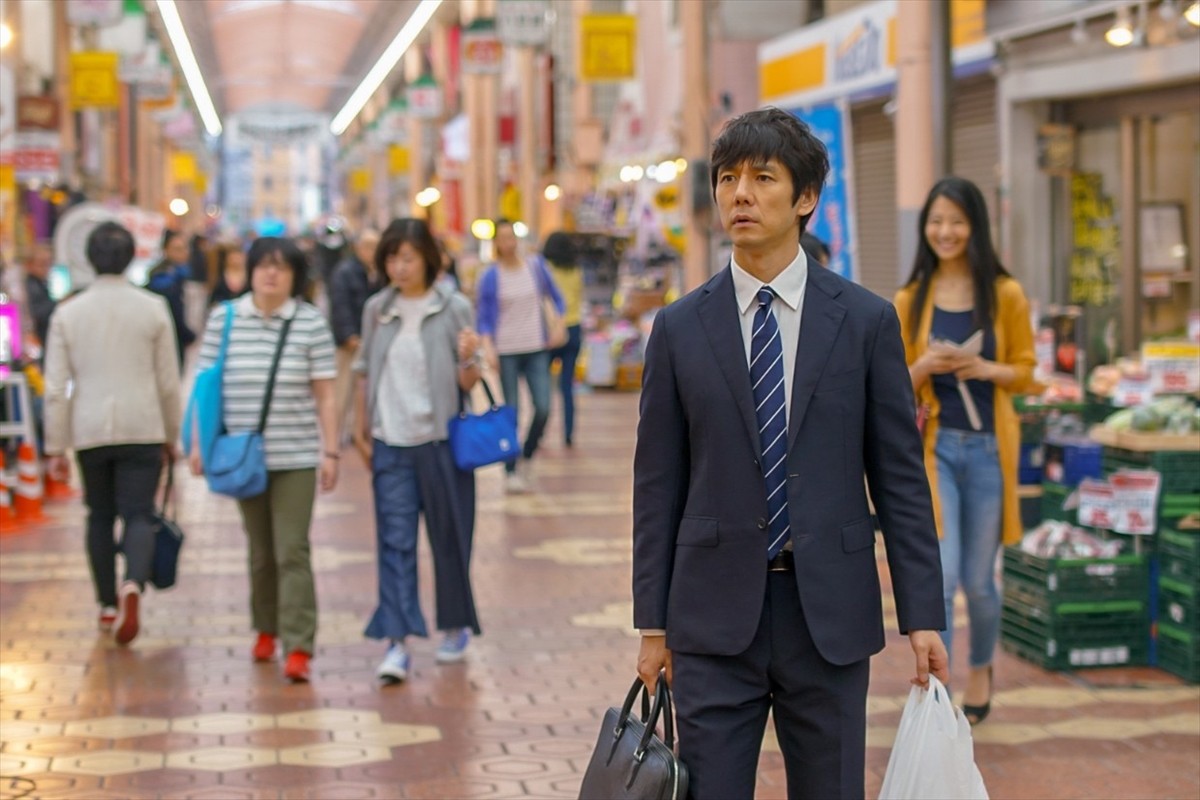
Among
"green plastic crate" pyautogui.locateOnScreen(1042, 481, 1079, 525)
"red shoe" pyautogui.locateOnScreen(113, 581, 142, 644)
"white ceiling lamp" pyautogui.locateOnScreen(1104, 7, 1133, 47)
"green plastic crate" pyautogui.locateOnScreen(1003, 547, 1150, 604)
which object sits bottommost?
"red shoe" pyautogui.locateOnScreen(113, 581, 142, 644)

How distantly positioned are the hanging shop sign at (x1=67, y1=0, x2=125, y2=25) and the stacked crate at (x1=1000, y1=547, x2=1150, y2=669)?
18.2m

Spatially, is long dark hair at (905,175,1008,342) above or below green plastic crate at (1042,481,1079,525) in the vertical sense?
above

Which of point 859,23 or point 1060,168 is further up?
point 859,23

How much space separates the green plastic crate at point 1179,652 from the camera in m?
7.15

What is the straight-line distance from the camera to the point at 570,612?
8.97 metres

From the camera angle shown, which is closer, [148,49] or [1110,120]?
[1110,120]

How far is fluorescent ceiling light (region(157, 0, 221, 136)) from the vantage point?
4431cm

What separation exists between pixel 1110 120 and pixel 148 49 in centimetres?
2572

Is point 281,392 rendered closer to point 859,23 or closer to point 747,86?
point 859,23

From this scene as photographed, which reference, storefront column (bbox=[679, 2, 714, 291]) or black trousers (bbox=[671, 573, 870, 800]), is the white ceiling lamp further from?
black trousers (bbox=[671, 573, 870, 800])

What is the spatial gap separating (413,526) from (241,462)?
0.75 metres

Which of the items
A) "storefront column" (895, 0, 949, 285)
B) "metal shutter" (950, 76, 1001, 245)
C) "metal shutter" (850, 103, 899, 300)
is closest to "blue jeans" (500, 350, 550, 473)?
"metal shutter" (950, 76, 1001, 245)

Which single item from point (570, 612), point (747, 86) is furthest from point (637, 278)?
point (570, 612)

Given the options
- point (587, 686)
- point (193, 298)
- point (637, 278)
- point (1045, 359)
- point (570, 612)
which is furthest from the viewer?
point (193, 298)
